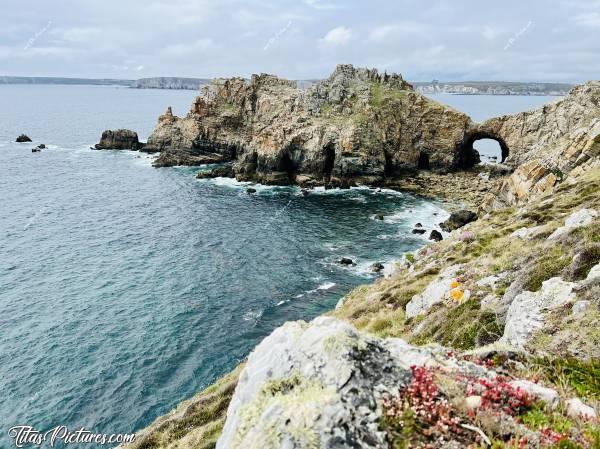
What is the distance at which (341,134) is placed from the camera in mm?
102500

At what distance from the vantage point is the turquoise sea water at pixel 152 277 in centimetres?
3694

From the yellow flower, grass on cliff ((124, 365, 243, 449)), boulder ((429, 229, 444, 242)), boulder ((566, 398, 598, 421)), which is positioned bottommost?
boulder ((429, 229, 444, 242))

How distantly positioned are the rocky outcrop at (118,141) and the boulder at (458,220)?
4278 inches

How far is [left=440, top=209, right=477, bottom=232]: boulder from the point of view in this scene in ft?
232


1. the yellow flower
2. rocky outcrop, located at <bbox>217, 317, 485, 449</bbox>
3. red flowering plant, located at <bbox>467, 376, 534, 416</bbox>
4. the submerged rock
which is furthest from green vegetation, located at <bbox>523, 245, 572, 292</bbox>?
the submerged rock

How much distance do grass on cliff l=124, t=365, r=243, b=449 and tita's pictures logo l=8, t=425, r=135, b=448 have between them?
1105 cm

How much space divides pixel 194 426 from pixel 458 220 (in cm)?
5949

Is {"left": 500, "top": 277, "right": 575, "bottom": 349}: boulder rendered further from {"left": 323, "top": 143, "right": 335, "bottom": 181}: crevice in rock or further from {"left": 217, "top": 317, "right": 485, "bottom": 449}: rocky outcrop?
{"left": 323, "top": 143, "right": 335, "bottom": 181}: crevice in rock

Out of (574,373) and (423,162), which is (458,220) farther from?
(574,373)

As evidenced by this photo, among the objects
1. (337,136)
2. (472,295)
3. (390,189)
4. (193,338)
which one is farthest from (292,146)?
(472,295)

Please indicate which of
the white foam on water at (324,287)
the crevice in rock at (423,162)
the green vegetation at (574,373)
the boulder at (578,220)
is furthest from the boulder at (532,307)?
the crevice in rock at (423,162)

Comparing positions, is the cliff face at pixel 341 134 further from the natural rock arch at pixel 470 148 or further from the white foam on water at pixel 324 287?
the white foam on water at pixel 324 287

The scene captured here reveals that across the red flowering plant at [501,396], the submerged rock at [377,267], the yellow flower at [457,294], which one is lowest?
the submerged rock at [377,267]

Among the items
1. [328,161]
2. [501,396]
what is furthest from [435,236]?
[501,396]
